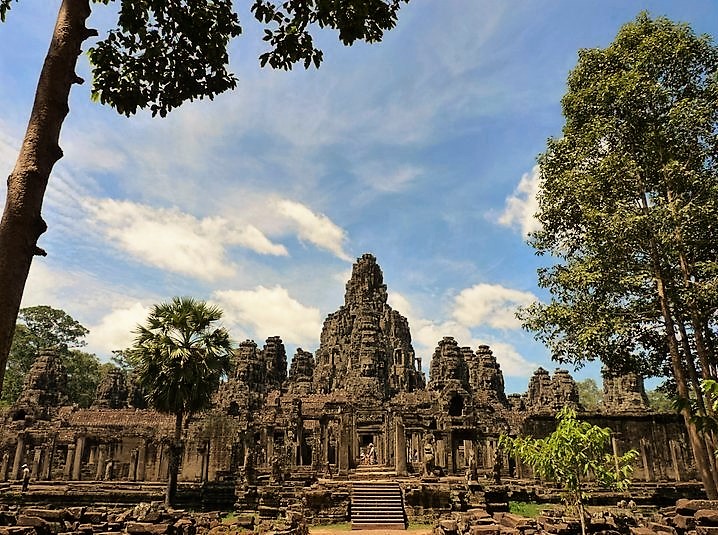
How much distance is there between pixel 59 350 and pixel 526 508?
4092 cm

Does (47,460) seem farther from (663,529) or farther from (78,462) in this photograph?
(663,529)

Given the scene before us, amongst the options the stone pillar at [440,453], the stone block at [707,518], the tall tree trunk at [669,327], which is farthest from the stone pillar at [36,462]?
the tall tree trunk at [669,327]

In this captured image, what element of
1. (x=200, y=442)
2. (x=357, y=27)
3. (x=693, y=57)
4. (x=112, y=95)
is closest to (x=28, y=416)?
(x=200, y=442)

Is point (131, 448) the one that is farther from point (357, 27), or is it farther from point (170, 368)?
point (357, 27)

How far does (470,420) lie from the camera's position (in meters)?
24.9

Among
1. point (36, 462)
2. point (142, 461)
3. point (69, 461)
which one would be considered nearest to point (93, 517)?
point (142, 461)

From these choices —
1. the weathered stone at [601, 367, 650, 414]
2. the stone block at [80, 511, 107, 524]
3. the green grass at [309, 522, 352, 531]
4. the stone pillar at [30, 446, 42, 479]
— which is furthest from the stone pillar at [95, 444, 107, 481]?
the weathered stone at [601, 367, 650, 414]

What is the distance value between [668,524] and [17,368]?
4826 cm

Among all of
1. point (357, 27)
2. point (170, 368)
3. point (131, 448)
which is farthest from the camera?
point (131, 448)

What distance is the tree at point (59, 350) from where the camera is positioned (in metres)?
44.1

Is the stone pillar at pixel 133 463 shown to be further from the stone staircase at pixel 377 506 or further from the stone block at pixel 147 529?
the stone block at pixel 147 529

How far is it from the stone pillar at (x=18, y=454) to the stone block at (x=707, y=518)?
28.4 m

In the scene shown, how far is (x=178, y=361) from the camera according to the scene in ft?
65.0

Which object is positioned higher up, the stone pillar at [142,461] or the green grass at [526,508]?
the stone pillar at [142,461]
